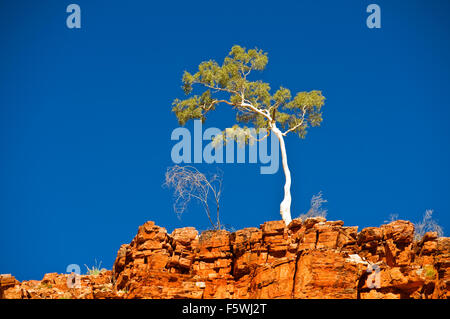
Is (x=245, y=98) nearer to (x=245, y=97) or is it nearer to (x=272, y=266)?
(x=245, y=97)

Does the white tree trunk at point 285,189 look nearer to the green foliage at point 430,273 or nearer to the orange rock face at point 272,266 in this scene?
the orange rock face at point 272,266

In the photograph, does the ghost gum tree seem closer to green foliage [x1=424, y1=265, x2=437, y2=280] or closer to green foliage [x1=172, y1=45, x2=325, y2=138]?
green foliage [x1=172, y1=45, x2=325, y2=138]

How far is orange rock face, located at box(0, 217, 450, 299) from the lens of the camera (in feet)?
55.8

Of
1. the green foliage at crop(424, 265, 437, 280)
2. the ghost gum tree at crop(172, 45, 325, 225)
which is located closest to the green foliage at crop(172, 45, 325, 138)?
the ghost gum tree at crop(172, 45, 325, 225)

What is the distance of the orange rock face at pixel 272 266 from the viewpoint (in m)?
17.0

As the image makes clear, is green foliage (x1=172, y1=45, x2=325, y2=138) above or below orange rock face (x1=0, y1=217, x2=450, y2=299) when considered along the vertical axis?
above

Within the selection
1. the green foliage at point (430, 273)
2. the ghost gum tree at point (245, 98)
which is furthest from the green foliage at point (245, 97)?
the green foliage at point (430, 273)

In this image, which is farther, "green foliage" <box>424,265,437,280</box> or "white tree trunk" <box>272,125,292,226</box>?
"white tree trunk" <box>272,125,292,226</box>

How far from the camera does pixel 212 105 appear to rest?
117 feet

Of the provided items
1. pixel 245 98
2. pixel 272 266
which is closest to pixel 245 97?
pixel 245 98

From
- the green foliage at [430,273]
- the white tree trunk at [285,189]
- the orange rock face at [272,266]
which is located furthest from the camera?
the white tree trunk at [285,189]

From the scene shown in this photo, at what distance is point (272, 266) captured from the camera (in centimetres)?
1822

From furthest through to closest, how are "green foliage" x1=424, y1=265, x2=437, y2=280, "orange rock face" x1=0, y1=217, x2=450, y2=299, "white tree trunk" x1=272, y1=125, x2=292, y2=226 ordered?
"white tree trunk" x1=272, y1=125, x2=292, y2=226 < "green foliage" x1=424, y1=265, x2=437, y2=280 < "orange rock face" x1=0, y1=217, x2=450, y2=299

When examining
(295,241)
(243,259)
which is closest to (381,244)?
(295,241)
